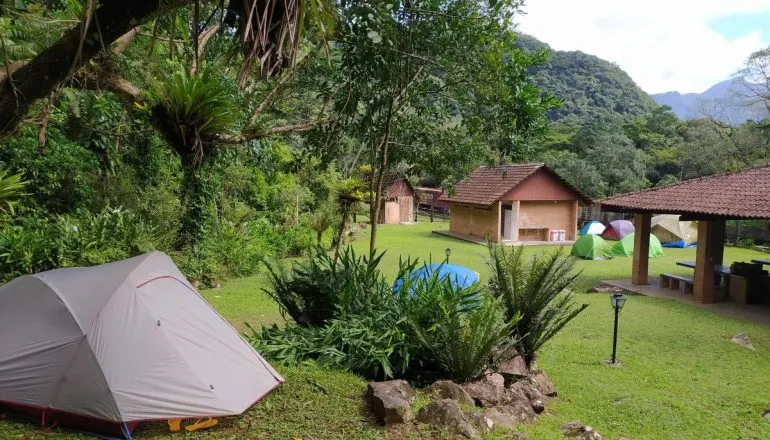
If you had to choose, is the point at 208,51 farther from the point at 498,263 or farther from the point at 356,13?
the point at 498,263

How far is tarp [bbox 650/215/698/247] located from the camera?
79.4ft

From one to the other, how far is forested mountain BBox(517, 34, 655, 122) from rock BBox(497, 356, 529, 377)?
54164mm

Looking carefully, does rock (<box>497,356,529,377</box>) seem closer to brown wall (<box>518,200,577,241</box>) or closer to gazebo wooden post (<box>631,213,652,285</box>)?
gazebo wooden post (<box>631,213,652,285</box>)

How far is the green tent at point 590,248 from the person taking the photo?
19.7m

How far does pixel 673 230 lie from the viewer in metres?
24.3

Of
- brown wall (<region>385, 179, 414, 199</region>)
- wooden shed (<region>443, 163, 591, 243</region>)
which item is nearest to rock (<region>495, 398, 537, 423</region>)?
wooden shed (<region>443, 163, 591, 243</region>)

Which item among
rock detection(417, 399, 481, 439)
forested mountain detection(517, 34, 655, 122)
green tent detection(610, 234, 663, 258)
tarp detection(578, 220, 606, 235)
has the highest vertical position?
forested mountain detection(517, 34, 655, 122)

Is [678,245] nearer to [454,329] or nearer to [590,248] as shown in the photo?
[590,248]

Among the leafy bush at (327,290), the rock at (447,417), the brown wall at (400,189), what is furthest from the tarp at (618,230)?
the rock at (447,417)

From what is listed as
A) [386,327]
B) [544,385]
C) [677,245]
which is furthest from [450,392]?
[677,245]

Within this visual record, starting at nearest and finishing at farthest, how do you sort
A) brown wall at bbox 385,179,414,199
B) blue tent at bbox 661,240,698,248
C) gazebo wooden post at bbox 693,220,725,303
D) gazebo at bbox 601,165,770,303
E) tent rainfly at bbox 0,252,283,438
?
tent rainfly at bbox 0,252,283,438 → gazebo at bbox 601,165,770,303 → gazebo wooden post at bbox 693,220,725,303 → blue tent at bbox 661,240,698,248 → brown wall at bbox 385,179,414,199

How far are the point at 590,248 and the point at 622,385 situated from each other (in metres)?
13.9

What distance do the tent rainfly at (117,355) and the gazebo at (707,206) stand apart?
11161mm

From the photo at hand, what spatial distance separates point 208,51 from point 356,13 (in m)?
4.98
